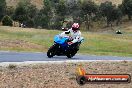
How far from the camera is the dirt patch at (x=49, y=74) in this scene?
15.1m

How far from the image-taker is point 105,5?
120 metres

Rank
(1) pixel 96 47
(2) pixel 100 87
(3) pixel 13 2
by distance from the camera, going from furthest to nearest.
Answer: (3) pixel 13 2
(1) pixel 96 47
(2) pixel 100 87

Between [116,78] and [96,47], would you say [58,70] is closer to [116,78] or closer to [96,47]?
[116,78]

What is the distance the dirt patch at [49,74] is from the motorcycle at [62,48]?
4.25m

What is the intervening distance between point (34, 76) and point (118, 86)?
311cm

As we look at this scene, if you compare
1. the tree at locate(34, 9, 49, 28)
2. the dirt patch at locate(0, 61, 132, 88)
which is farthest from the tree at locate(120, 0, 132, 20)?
the dirt patch at locate(0, 61, 132, 88)

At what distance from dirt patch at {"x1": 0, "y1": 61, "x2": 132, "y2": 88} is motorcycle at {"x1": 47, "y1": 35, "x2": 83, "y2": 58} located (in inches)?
167

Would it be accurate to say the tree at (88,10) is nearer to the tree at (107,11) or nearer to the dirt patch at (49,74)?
the tree at (107,11)

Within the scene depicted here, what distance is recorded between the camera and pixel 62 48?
2375cm

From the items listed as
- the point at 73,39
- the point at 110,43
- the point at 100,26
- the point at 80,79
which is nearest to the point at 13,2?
the point at 100,26

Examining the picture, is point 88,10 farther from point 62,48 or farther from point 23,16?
point 62,48

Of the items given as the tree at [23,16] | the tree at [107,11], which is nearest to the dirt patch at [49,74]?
the tree at [23,16]

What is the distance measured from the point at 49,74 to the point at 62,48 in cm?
727

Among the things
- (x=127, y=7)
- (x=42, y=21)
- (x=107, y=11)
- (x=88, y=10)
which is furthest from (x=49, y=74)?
(x=88, y=10)
